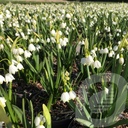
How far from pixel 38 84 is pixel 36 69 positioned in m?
0.29

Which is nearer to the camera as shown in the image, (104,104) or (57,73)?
(104,104)

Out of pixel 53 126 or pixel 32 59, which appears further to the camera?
pixel 32 59

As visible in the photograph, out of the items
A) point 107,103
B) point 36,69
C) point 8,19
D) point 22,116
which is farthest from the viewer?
point 8,19

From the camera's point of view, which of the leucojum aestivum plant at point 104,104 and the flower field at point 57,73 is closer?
the flower field at point 57,73

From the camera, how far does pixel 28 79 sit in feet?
10.3

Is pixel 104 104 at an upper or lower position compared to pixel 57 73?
lower

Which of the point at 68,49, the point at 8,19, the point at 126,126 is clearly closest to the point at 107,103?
the point at 126,126

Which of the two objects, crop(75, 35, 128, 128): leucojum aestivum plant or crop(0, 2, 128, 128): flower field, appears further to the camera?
crop(75, 35, 128, 128): leucojum aestivum plant

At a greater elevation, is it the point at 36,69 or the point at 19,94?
the point at 36,69

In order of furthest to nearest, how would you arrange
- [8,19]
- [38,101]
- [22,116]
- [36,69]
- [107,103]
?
[8,19] < [36,69] < [38,101] < [107,103] < [22,116]

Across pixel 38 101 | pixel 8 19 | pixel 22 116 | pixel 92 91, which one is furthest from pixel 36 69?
pixel 8 19

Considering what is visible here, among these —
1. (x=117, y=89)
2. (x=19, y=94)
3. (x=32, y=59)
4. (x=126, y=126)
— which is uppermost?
(x=32, y=59)

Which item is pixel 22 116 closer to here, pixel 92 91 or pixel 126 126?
pixel 92 91

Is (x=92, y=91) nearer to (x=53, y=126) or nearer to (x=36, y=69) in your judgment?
(x=53, y=126)
